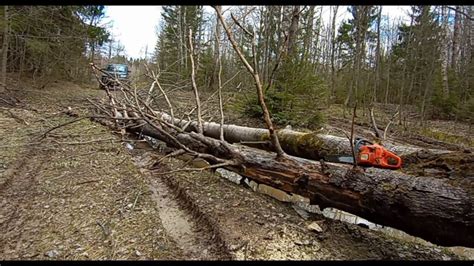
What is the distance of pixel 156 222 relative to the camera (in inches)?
128

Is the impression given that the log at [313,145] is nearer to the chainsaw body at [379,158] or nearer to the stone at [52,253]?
the chainsaw body at [379,158]

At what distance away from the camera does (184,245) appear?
9.48ft

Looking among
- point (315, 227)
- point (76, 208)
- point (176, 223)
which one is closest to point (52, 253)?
point (76, 208)

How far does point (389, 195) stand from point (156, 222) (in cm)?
221

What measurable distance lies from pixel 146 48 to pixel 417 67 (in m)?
24.1

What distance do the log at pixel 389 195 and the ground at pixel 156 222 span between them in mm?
341

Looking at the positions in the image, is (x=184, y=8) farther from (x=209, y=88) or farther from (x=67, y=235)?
(x=67, y=235)

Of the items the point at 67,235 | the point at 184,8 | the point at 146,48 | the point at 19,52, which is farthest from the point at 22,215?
the point at 146,48

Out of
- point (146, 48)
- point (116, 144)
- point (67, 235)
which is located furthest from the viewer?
point (146, 48)

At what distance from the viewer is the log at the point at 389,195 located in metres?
2.39

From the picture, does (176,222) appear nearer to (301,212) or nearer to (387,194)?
(301,212)

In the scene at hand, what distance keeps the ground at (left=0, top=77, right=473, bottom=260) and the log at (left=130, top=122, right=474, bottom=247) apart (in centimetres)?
34

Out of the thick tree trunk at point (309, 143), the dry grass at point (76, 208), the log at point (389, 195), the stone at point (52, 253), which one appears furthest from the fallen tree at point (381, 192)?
Answer: the stone at point (52, 253)

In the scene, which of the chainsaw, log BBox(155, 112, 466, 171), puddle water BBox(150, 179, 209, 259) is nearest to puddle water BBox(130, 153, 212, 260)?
puddle water BBox(150, 179, 209, 259)
